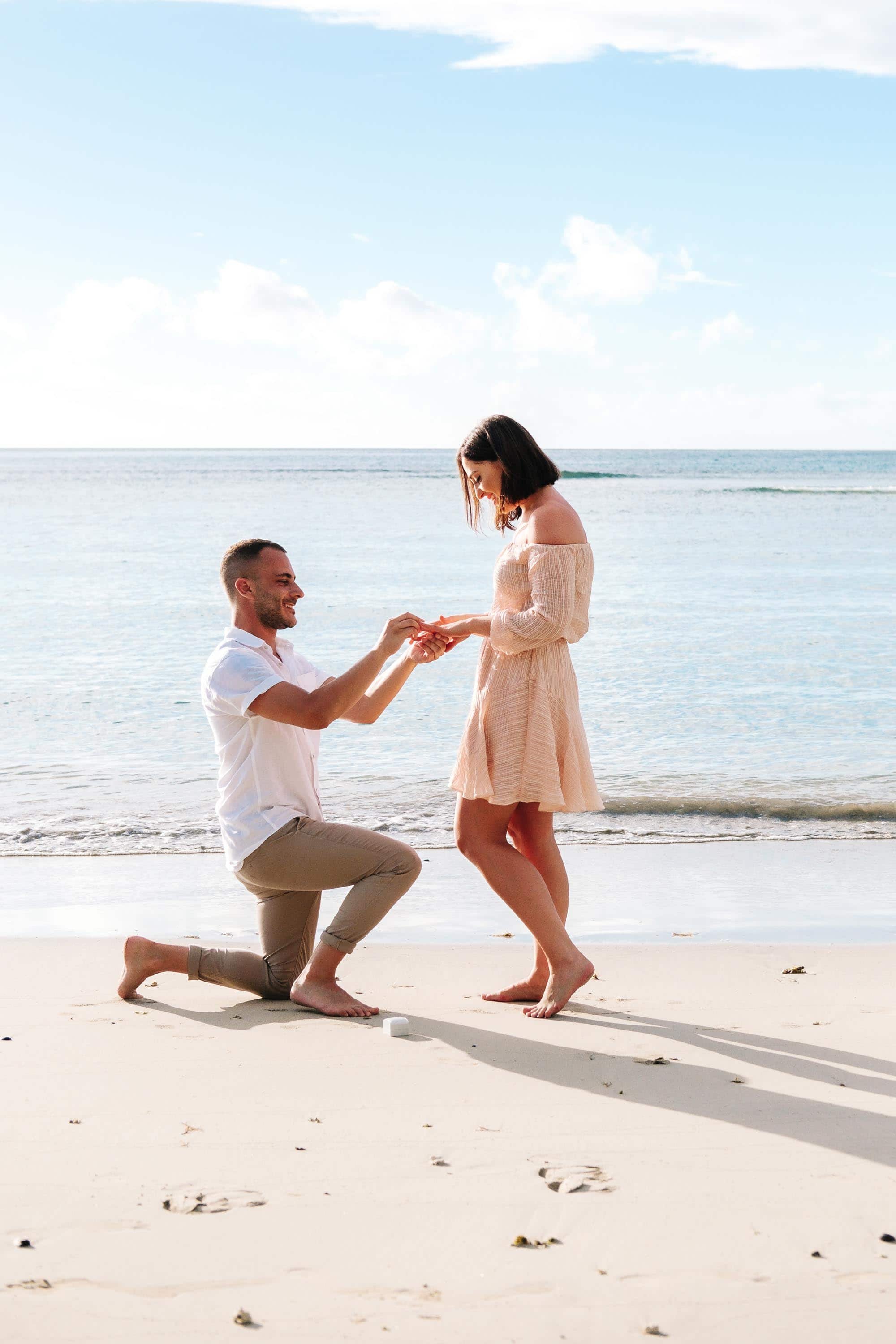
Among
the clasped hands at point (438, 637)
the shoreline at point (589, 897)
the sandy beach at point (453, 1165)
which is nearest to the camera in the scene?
the sandy beach at point (453, 1165)

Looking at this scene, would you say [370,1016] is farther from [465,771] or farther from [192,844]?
[192,844]

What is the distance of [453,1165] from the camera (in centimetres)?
293

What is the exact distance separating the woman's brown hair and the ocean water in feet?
10.7

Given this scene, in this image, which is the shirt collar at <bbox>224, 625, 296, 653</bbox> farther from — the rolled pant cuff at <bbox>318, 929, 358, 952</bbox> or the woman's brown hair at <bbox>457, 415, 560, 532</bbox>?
the rolled pant cuff at <bbox>318, 929, 358, 952</bbox>

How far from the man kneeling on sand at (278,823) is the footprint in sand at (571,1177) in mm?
1210

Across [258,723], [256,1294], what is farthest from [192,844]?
[256,1294]

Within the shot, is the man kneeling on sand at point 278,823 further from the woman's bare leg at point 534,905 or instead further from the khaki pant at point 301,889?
the woman's bare leg at point 534,905

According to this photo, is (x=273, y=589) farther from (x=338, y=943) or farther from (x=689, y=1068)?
(x=689, y=1068)

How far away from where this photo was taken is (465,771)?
4.09m

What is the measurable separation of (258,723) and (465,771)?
27.7 inches

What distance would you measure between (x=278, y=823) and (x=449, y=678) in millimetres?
8395

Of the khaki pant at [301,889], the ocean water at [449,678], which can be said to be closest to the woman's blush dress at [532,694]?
the khaki pant at [301,889]

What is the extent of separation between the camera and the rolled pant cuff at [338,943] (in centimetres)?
402

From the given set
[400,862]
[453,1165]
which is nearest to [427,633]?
[400,862]
